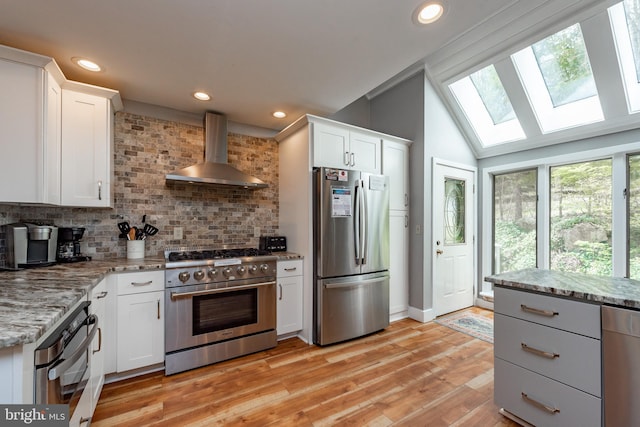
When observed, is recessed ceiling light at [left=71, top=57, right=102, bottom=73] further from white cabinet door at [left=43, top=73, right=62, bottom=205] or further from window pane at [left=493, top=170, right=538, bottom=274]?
window pane at [left=493, top=170, right=538, bottom=274]

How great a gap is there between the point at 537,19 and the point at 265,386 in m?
3.98

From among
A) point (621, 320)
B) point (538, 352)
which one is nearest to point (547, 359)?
point (538, 352)

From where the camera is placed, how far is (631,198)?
107 inches

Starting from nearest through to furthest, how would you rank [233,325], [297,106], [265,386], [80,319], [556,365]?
[80,319], [556,365], [265,386], [233,325], [297,106]

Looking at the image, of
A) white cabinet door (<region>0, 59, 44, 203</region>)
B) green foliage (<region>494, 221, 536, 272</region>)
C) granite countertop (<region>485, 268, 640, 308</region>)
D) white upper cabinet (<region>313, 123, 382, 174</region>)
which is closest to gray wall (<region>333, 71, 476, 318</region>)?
white upper cabinet (<region>313, 123, 382, 174</region>)

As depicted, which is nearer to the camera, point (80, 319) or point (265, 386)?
point (80, 319)

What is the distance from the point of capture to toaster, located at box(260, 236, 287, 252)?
308 cm

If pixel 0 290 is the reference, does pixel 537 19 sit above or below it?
above

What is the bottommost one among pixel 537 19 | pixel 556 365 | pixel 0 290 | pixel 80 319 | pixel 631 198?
pixel 556 365

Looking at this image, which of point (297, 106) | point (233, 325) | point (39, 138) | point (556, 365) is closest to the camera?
point (556, 365)

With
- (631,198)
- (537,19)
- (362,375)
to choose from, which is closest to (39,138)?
(362,375)

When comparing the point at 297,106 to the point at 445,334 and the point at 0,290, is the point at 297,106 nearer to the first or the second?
the point at 0,290

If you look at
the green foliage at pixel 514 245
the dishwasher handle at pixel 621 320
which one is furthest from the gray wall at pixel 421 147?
the dishwasher handle at pixel 621 320

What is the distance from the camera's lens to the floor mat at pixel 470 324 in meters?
3.00
